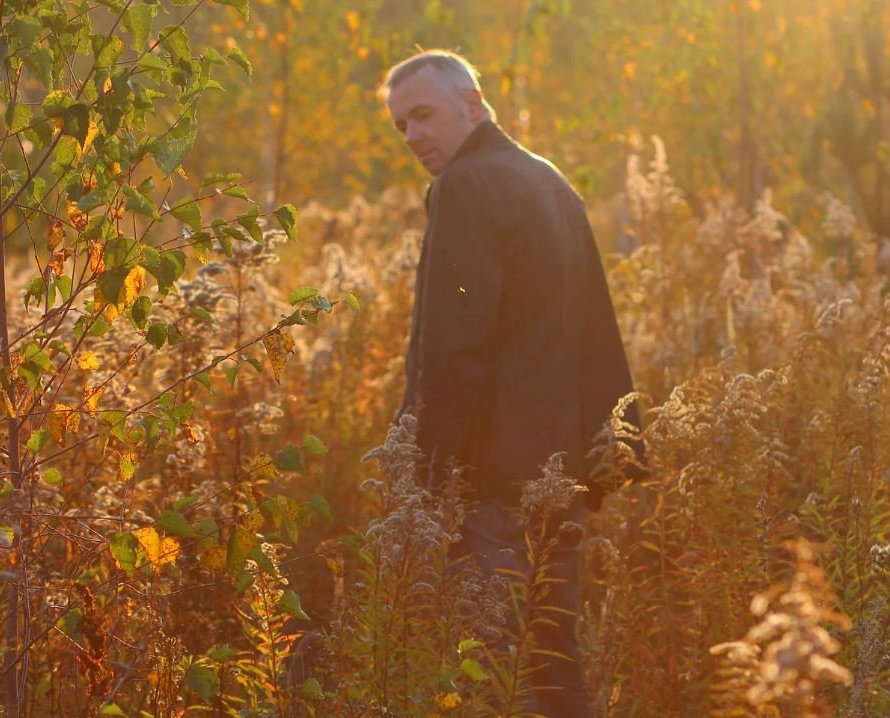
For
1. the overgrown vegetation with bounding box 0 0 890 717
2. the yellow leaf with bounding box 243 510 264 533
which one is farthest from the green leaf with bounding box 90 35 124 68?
the yellow leaf with bounding box 243 510 264 533

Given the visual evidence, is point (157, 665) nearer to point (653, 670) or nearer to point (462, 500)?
point (462, 500)

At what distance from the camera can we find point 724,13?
13.6m

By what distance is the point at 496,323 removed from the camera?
13.5 ft

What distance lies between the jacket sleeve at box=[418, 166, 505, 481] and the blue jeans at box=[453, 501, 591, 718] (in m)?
0.23

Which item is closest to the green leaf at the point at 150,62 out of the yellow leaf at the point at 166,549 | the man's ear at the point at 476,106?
the yellow leaf at the point at 166,549

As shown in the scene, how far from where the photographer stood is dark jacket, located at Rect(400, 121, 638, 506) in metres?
3.99

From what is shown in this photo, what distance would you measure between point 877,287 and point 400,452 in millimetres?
5029

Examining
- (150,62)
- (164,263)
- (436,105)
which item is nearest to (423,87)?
(436,105)

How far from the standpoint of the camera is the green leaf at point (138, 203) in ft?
8.41

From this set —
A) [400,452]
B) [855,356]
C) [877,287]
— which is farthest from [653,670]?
[877,287]

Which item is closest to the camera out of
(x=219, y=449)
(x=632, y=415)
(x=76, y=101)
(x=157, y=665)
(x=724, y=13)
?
(x=76, y=101)

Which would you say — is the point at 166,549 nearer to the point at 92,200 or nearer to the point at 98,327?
the point at 98,327

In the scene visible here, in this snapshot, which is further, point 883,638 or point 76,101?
point 883,638

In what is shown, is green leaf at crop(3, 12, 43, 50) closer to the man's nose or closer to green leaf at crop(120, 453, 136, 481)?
green leaf at crop(120, 453, 136, 481)
